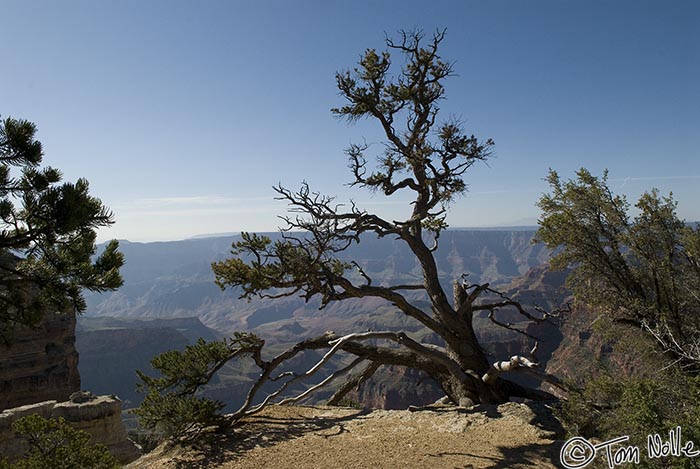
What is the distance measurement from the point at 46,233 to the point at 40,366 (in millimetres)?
37759

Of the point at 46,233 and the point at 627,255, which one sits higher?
the point at 46,233

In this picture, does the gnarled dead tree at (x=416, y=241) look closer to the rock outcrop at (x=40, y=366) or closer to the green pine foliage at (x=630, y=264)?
the green pine foliage at (x=630, y=264)

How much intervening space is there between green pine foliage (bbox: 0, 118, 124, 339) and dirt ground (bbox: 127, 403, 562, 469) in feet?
13.5

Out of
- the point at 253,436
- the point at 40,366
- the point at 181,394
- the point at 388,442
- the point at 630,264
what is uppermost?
the point at 630,264

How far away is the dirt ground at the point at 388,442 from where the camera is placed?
8594 mm

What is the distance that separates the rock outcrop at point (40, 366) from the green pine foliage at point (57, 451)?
32116 mm

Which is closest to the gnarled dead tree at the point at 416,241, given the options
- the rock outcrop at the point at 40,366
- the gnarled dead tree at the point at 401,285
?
the gnarled dead tree at the point at 401,285

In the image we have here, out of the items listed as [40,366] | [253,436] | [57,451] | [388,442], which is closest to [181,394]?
[253,436]

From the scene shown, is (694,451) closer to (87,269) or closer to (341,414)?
(341,414)

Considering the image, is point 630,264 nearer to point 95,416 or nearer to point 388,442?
point 388,442

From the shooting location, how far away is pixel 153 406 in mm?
9305

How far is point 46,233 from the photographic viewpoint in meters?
7.18

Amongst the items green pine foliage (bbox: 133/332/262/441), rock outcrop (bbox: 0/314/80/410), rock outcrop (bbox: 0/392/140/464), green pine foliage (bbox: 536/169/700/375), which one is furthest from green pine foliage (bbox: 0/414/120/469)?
rock outcrop (bbox: 0/314/80/410)

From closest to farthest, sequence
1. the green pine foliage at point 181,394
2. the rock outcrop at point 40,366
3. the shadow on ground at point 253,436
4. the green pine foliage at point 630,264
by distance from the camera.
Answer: the shadow on ground at point 253,436 → the green pine foliage at point 181,394 → the green pine foliage at point 630,264 → the rock outcrop at point 40,366
